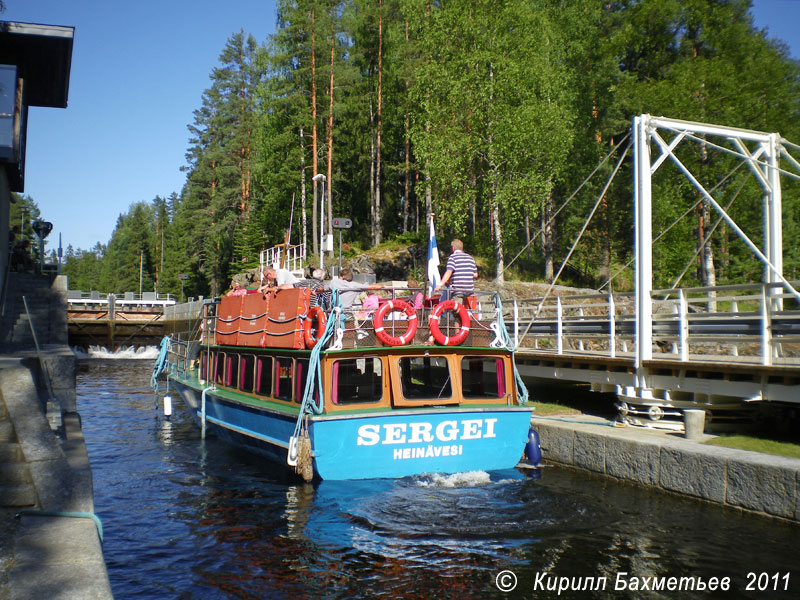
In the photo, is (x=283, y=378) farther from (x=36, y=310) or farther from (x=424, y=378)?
(x=36, y=310)

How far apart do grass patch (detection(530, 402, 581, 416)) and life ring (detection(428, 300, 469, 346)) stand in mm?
3842

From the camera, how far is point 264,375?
1382cm

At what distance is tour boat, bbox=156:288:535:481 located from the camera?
34.8ft

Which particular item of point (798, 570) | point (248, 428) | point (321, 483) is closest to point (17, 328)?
point (248, 428)

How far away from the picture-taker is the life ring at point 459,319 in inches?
447

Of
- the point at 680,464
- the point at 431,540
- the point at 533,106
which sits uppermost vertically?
the point at 533,106

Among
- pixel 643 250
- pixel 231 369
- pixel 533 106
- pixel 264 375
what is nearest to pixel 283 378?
pixel 264 375

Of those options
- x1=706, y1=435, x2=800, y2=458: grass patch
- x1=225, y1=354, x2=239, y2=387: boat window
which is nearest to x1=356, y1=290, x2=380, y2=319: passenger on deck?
x1=225, y1=354, x2=239, y2=387: boat window

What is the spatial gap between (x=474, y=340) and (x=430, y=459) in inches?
89.7

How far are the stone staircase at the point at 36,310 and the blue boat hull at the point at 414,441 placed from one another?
10.3 meters

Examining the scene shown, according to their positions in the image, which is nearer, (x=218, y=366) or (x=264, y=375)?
(x=264, y=375)

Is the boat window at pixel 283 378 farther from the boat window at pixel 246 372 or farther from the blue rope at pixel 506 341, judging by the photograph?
the blue rope at pixel 506 341

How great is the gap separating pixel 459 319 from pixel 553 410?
444 centimetres

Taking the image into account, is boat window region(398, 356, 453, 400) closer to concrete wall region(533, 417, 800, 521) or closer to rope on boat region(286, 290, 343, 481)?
rope on boat region(286, 290, 343, 481)
